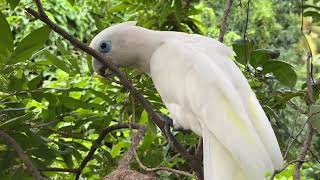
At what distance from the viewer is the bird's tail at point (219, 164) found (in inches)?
30.7

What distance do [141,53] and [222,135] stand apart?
0.28 meters

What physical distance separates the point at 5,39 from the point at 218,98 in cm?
36

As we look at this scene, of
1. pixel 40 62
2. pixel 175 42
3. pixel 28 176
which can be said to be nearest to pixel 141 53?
pixel 175 42

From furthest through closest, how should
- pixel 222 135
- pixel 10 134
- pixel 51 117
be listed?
pixel 51 117 < pixel 10 134 < pixel 222 135

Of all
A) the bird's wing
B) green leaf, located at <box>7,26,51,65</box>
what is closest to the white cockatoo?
the bird's wing

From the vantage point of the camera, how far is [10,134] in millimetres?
914

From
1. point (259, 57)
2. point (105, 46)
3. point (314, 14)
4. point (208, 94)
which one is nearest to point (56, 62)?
point (105, 46)

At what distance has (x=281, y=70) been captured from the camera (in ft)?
3.25

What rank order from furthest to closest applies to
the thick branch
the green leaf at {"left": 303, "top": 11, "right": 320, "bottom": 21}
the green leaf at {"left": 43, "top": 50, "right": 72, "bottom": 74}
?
the green leaf at {"left": 303, "top": 11, "right": 320, "bottom": 21}
the green leaf at {"left": 43, "top": 50, "right": 72, "bottom": 74}
the thick branch

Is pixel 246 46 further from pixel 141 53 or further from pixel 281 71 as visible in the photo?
pixel 141 53

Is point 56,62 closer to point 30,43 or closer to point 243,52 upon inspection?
point 30,43

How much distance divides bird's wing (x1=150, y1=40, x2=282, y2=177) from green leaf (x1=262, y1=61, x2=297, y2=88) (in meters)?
0.11

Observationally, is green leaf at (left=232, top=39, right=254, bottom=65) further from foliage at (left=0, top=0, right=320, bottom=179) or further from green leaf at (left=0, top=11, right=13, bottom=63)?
green leaf at (left=0, top=11, right=13, bottom=63)

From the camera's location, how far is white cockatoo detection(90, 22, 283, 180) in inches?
30.8
